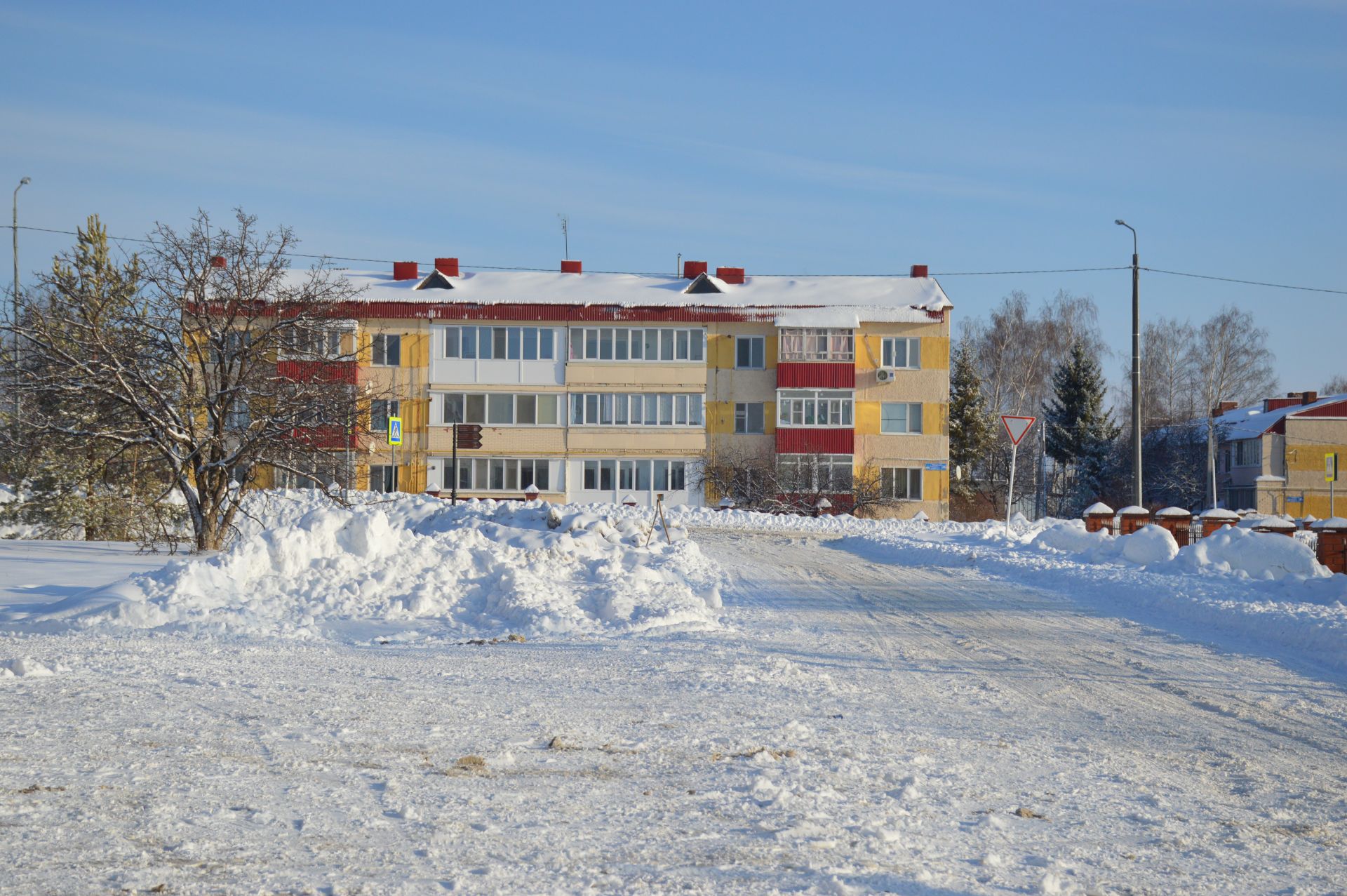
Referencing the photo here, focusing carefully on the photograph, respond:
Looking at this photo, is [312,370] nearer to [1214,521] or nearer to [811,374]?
[1214,521]

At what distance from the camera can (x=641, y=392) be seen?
2036 inches

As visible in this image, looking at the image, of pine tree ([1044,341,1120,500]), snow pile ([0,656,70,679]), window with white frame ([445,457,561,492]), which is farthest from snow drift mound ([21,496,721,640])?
pine tree ([1044,341,1120,500])

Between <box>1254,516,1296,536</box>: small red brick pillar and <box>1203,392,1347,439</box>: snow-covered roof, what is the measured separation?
4959 centimetres

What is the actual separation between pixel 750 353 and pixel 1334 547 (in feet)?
115

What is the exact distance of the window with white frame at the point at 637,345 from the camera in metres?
51.6

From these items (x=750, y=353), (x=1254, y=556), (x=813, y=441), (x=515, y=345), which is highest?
(x=515, y=345)

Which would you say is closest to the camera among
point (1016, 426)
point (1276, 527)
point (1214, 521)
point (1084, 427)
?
point (1276, 527)

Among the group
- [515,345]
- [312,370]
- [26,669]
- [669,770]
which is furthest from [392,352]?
[669,770]

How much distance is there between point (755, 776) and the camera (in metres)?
5.90

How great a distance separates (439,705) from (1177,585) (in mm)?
11297

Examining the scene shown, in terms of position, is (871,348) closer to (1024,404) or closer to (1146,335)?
(1024,404)

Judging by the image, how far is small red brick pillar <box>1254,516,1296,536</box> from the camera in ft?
68.8

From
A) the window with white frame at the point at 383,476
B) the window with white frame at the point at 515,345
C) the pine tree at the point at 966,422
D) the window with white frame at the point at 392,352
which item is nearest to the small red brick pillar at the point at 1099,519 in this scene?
the window with white frame at the point at 515,345

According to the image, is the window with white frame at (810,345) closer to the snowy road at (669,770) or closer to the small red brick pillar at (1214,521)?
the small red brick pillar at (1214,521)
